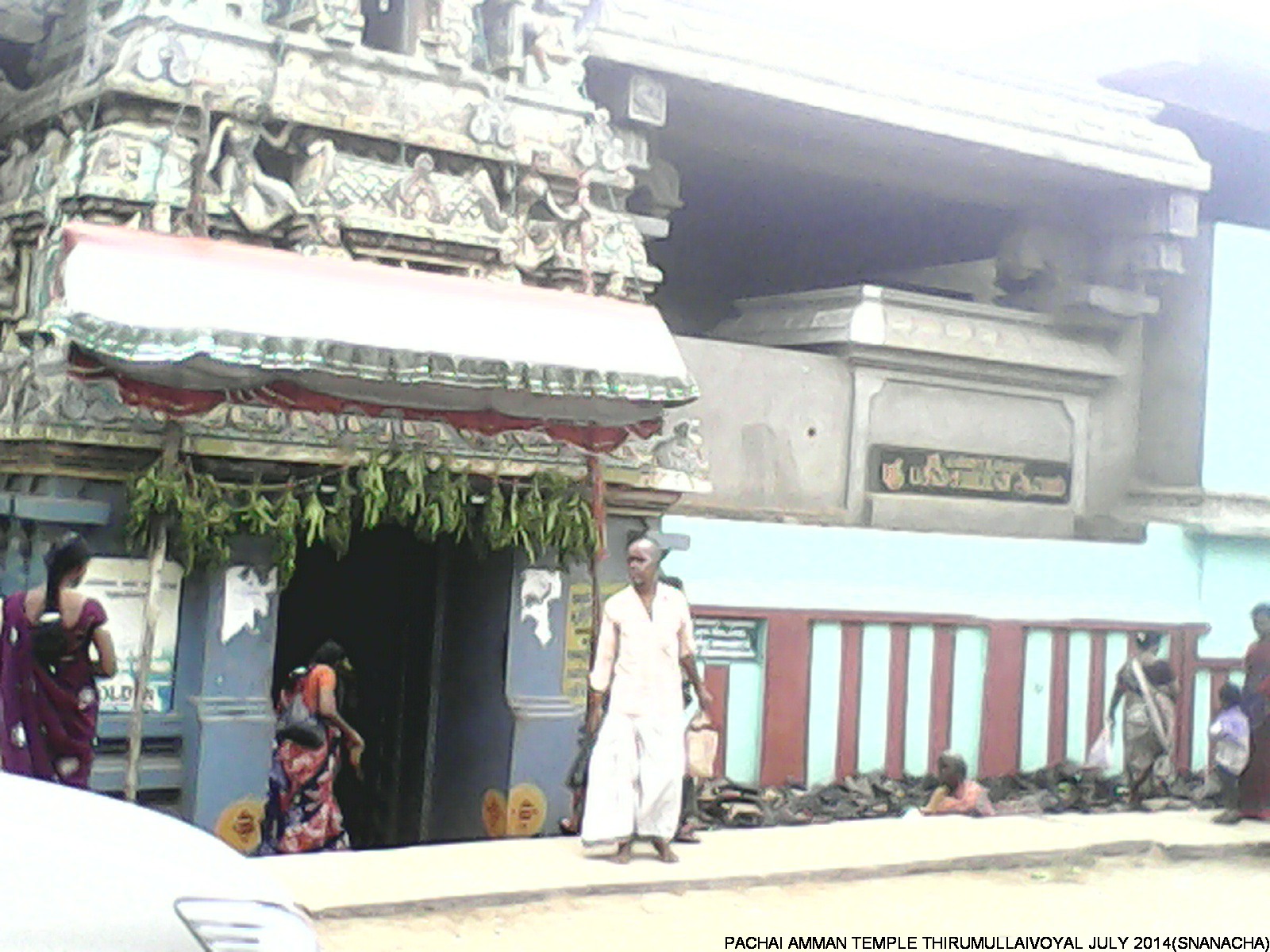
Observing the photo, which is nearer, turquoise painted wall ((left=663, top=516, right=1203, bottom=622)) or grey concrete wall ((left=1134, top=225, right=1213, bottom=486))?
turquoise painted wall ((left=663, top=516, right=1203, bottom=622))

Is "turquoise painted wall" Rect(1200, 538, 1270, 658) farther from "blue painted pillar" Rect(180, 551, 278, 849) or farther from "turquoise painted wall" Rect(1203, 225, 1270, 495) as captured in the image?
"blue painted pillar" Rect(180, 551, 278, 849)

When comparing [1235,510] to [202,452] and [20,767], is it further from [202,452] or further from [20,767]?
[20,767]

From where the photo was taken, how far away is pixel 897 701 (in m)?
10.7

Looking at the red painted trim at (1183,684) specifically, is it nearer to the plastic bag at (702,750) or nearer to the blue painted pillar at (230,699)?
the plastic bag at (702,750)

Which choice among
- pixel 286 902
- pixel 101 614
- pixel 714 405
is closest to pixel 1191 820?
pixel 714 405

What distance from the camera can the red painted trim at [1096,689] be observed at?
453 inches

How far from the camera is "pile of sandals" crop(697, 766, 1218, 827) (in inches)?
376

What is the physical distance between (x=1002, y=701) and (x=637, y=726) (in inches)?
164

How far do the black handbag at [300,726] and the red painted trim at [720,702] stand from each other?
2.48 meters

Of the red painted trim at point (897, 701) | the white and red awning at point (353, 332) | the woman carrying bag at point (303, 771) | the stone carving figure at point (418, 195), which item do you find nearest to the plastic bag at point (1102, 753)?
the red painted trim at point (897, 701)

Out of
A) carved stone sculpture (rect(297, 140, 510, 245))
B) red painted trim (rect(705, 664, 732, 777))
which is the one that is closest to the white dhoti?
red painted trim (rect(705, 664, 732, 777))

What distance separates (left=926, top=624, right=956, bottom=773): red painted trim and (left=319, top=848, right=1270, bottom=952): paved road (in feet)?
7.02

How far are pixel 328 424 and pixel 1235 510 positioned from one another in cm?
680

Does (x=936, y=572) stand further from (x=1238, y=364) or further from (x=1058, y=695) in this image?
(x=1238, y=364)
